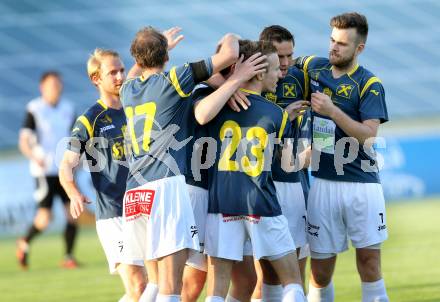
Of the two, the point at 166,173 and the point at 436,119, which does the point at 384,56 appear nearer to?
the point at 436,119

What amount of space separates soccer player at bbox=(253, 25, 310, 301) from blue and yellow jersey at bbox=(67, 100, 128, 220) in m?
1.18

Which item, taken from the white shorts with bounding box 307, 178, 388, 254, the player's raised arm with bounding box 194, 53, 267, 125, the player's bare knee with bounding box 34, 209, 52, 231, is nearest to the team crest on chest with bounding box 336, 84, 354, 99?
the white shorts with bounding box 307, 178, 388, 254

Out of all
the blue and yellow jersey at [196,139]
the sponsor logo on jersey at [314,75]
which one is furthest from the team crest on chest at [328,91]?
the blue and yellow jersey at [196,139]

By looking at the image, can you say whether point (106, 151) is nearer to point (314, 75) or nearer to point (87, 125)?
point (87, 125)

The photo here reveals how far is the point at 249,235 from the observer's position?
20.8 ft

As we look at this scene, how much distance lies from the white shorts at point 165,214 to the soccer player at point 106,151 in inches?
37.0

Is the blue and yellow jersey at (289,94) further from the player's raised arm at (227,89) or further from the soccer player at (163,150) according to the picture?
the soccer player at (163,150)

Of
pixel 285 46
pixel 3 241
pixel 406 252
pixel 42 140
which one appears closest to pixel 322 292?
pixel 285 46

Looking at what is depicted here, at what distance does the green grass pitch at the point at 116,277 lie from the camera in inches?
370

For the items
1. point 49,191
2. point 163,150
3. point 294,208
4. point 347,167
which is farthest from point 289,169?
point 49,191

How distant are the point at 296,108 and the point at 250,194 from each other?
32.7 inches

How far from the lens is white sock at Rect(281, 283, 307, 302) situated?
610 centimetres

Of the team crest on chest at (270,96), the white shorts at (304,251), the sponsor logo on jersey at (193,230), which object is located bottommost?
the white shorts at (304,251)

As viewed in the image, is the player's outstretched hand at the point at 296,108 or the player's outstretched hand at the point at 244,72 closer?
the player's outstretched hand at the point at 244,72
